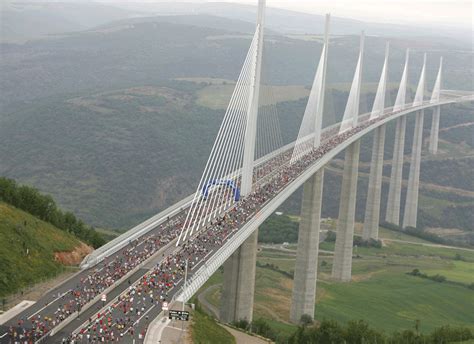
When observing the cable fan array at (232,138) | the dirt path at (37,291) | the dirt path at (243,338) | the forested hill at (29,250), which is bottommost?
the dirt path at (243,338)

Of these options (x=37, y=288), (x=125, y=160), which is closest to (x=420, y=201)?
(x=125, y=160)

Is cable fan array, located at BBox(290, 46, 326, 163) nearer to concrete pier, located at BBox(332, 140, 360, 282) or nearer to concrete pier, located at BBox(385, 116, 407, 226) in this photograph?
concrete pier, located at BBox(332, 140, 360, 282)

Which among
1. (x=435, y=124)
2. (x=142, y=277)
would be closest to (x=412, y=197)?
(x=435, y=124)

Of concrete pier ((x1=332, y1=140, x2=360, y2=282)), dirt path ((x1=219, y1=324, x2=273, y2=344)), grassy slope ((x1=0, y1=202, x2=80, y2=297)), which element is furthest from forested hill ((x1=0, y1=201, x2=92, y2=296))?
concrete pier ((x1=332, y1=140, x2=360, y2=282))

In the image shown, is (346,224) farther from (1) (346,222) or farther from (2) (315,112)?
(2) (315,112)

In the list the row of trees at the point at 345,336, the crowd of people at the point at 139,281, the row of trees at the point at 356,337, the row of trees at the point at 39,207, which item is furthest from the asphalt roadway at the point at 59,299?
the row of trees at the point at 356,337

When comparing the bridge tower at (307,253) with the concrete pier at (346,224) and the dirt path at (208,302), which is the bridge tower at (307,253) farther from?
the concrete pier at (346,224)

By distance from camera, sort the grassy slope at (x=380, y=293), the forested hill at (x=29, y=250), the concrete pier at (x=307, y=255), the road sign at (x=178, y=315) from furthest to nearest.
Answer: the grassy slope at (x=380, y=293)
the concrete pier at (x=307, y=255)
the forested hill at (x=29, y=250)
the road sign at (x=178, y=315)
